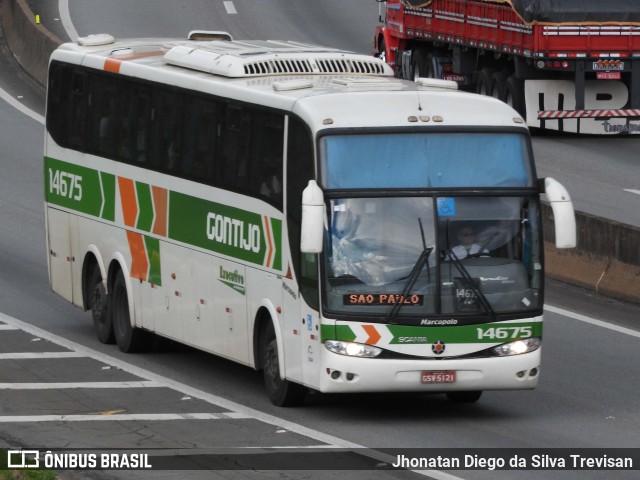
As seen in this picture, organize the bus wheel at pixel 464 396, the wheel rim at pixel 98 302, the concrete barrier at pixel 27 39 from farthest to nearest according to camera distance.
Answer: the concrete barrier at pixel 27 39 < the wheel rim at pixel 98 302 < the bus wheel at pixel 464 396

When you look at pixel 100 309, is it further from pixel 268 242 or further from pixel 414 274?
pixel 414 274

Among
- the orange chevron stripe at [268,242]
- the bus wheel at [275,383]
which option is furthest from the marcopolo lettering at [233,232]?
the bus wheel at [275,383]

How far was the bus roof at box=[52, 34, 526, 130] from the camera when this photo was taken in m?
15.7

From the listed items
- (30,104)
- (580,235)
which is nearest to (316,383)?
(580,235)

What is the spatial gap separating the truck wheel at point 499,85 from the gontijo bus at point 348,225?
18.0 m

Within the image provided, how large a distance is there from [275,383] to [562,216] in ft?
10.1

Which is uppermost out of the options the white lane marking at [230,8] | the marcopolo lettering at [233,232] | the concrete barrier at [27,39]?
the marcopolo lettering at [233,232]

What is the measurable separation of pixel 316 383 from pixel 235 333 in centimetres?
206

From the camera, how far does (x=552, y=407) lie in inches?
648

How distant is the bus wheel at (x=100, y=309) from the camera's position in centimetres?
2057

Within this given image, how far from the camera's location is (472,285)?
50.4 ft

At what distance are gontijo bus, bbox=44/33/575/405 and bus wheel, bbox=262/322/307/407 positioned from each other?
0.02 meters

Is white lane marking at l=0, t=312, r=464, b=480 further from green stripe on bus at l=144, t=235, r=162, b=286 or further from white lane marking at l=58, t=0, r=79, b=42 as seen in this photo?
white lane marking at l=58, t=0, r=79, b=42

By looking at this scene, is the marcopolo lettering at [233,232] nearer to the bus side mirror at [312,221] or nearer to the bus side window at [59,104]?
the bus side mirror at [312,221]
